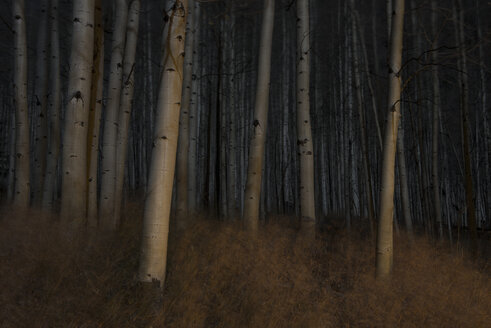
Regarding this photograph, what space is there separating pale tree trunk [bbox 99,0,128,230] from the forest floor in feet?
1.35

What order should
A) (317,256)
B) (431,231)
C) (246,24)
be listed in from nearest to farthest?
(317,256) → (431,231) → (246,24)

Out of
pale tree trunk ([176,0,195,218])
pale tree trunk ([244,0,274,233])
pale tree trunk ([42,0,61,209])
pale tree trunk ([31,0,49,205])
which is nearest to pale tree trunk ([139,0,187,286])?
pale tree trunk ([244,0,274,233])

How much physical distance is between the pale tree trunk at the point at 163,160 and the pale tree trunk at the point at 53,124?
434 cm

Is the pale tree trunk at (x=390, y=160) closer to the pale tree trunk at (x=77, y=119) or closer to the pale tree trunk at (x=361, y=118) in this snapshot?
the pale tree trunk at (x=361, y=118)

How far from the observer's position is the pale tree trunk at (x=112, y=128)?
5584 mm

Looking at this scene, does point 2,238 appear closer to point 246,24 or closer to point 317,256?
point 317,256

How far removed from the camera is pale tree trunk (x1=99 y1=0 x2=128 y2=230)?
558cm

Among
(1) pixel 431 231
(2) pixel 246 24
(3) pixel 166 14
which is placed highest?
(2) pixel 246 24

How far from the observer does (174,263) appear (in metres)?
4.11

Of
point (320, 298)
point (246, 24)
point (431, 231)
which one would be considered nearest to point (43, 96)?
point (320, 298)

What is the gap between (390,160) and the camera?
4754 mm

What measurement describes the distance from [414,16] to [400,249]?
732cm

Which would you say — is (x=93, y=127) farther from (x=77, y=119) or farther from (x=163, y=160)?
(x=163, y=160)

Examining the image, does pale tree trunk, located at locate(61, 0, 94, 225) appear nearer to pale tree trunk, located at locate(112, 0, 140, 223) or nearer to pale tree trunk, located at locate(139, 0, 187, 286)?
pale tree trunk, located at locate(112, 0, 140, 223)
